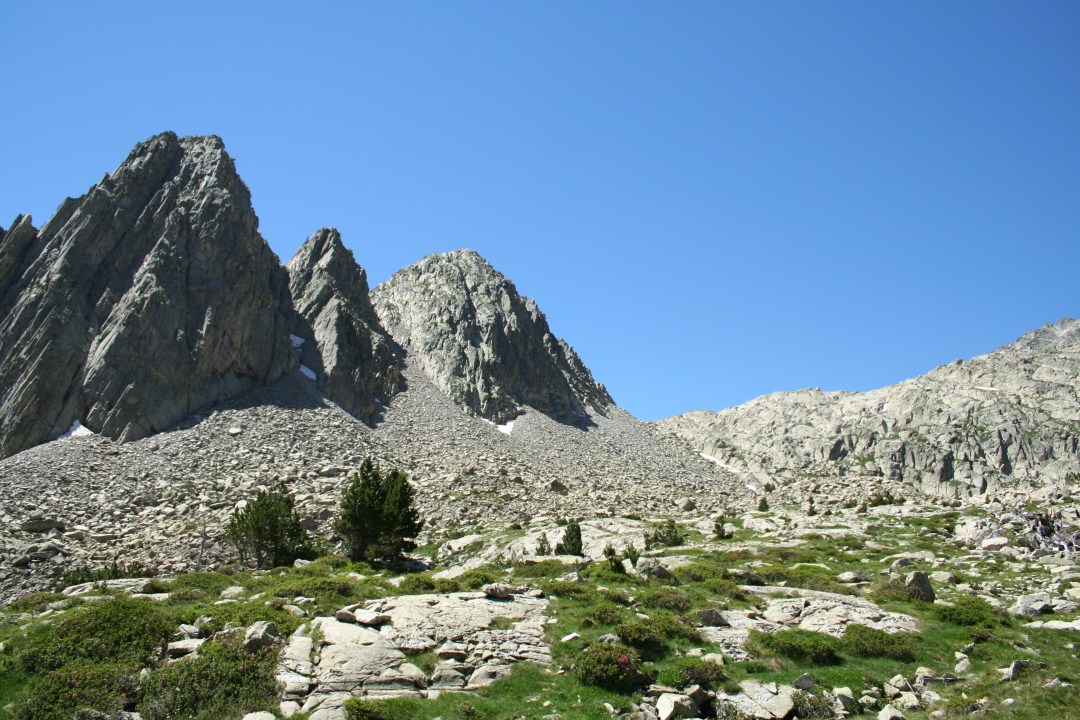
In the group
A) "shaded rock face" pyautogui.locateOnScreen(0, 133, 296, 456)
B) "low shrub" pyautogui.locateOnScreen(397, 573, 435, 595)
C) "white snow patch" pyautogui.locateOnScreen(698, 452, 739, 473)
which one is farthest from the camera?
"white snow patch" pyautogui.locateOnScreen(698, 452, 739, 473)

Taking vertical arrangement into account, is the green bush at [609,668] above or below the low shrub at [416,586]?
below

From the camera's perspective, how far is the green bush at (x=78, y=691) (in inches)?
701

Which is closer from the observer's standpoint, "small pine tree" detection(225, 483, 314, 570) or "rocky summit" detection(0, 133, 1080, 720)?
"rocky summit" detection(0, 133, 1080, 720)

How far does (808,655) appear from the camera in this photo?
23844 mm

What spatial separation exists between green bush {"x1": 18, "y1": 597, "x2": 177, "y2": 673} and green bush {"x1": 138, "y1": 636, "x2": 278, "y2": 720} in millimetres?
1841

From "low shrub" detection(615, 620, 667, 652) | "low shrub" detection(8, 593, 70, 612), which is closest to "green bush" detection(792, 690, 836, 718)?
"low shrub" detection(615, 620, 667, 652)

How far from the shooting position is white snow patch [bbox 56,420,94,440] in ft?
213

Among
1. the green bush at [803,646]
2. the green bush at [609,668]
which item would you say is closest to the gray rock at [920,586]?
the green bush at [803,646]

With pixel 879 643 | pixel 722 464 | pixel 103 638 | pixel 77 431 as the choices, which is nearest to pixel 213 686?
pixel 103 638

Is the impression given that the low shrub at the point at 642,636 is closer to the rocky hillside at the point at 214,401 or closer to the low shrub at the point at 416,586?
the low shrub at the point at 416,586

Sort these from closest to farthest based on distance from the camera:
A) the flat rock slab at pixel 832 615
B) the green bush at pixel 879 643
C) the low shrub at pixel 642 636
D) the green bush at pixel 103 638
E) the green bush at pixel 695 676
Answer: the green bush at pixel 103 638, the green bush at pixel 695 676, the low shrub at pixel 642 636, the green bush at pixel 879 643, the flat rock slab at pixel 832 615

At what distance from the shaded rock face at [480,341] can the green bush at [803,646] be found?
3319 inches

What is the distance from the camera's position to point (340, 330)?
98.8 meters

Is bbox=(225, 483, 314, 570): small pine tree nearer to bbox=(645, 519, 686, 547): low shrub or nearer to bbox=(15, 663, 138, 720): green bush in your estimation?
bbox=(15, 663, 138, 720): green bush
